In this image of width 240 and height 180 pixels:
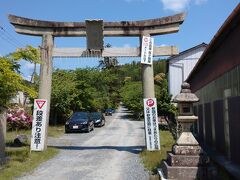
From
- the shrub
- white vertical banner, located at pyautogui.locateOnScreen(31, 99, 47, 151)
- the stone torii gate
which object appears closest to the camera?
white vertical banner, located at pyautogui.locateOnScreen(31, 99, 47, 151)

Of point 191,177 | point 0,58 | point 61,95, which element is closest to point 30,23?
point 0,58

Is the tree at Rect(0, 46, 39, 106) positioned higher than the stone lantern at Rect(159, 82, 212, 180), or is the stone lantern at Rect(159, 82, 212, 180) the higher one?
the tree at Rect(0, 46, 39, 106)

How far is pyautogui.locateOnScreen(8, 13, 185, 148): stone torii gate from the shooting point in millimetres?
17578

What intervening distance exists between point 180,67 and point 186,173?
95.8 ft

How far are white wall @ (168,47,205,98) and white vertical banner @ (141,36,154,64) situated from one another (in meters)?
21.0

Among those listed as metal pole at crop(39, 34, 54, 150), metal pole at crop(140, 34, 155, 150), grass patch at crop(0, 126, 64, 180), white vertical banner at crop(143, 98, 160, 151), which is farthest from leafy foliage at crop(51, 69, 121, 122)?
white vertical banner at crop(143, 98, 160, 151)

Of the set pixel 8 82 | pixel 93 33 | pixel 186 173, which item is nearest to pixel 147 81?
pixel 93 33

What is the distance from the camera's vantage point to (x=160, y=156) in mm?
15172

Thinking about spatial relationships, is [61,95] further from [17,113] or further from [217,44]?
[217,44]

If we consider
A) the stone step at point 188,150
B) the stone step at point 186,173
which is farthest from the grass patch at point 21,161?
the stone step at point 188,150

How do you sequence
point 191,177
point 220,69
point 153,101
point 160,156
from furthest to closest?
point 153,101, point 160,156, point 220,69, point 191,177

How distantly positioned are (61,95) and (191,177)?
2678cm

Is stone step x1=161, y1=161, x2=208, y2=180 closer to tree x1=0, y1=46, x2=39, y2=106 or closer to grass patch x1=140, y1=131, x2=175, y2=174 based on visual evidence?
grass patch x1=140, y1=131, x2=175, y2=174

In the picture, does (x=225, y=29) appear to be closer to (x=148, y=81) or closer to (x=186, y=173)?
(x=186, y=173)
